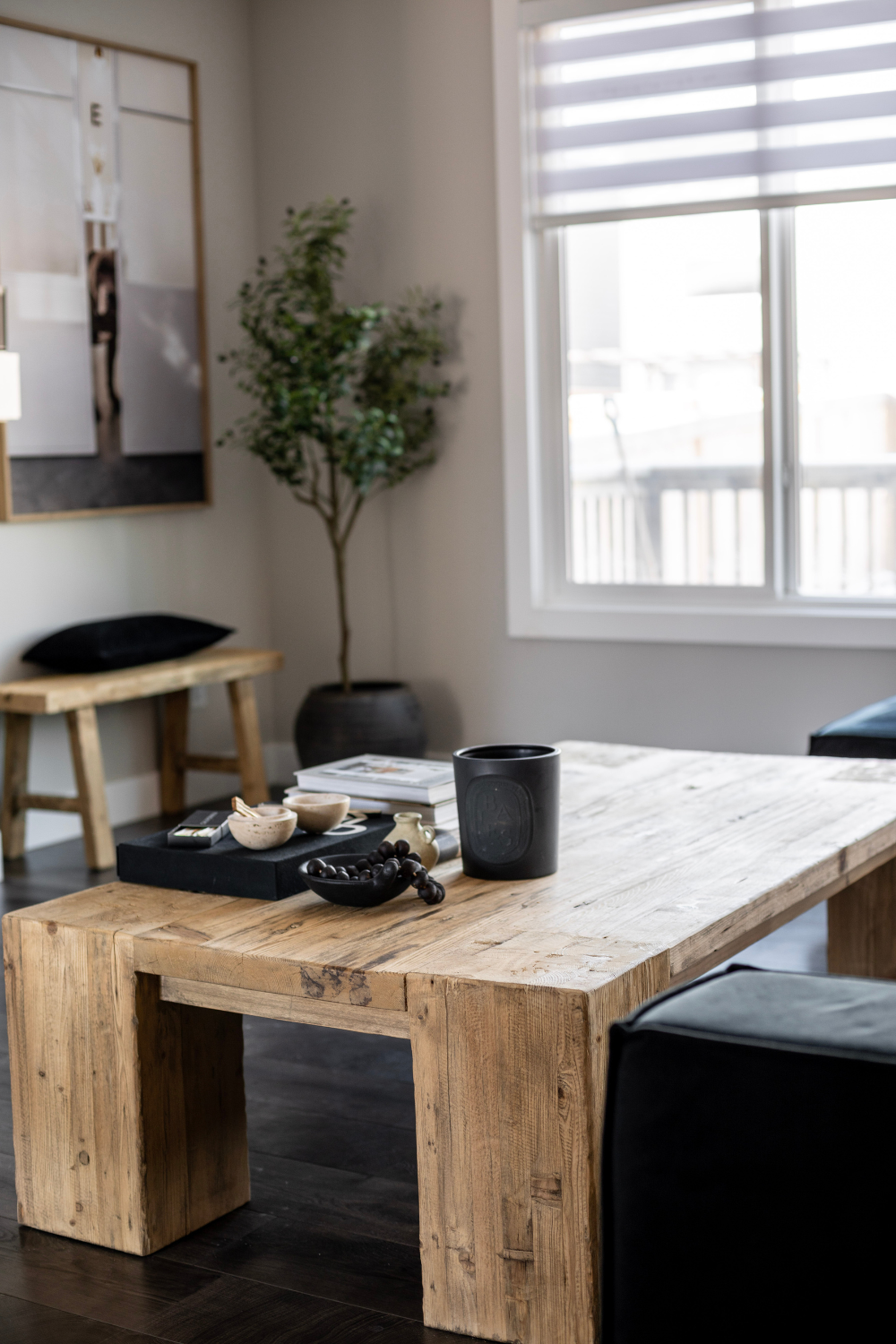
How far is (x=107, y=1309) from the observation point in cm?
172

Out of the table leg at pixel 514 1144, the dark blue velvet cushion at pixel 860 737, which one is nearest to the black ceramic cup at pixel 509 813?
the table leg at pixel 514 1144

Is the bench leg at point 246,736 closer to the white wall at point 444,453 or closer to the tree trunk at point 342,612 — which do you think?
the tree trunk at point 342,612

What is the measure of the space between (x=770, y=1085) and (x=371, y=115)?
4144 mm

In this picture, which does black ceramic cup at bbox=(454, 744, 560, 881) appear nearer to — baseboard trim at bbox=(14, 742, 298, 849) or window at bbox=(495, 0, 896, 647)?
baseboard trim at bbox=(14, 742, 298, 849)

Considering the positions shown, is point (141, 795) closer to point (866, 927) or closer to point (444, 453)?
point (444, 453)

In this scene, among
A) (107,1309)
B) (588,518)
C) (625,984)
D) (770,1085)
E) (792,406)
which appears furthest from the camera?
(588,518)

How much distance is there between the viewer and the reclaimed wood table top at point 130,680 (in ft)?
13.0

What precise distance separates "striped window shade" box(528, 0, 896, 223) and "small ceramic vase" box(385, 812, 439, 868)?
2839mm

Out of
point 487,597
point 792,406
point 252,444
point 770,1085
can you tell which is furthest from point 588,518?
point 770,1085

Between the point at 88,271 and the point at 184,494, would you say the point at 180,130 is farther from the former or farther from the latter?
the point at 184,494

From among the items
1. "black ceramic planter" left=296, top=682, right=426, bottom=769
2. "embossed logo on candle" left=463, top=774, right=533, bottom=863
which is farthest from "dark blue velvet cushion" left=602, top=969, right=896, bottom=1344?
"black ceramic planter" left=296, top=682, right=426, bottom=769

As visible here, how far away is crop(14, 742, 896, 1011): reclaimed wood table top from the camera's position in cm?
159

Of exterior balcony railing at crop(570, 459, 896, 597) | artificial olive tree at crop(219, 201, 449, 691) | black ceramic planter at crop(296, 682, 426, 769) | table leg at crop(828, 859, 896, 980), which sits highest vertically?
artificial olive tree at crop(219, 201, 449, 691)

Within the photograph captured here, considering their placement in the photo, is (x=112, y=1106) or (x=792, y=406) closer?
(x=112, y=1106)
